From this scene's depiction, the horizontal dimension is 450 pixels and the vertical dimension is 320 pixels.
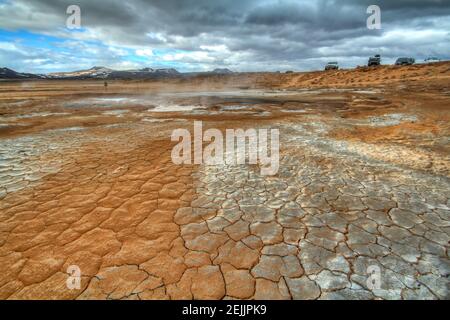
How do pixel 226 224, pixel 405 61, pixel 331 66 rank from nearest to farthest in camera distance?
pixel 226 224 < pixel 405 61 < pixel 331 66

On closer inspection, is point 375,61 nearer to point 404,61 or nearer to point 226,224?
point 404,61

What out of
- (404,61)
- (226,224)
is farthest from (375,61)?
(226,224)

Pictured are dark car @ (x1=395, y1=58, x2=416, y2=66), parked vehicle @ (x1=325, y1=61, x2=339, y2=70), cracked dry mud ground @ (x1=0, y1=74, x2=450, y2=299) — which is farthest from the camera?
parked vehicle @ (x1=325, y1=61, x2=339, y2=70)

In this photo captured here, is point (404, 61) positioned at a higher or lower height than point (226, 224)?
higher

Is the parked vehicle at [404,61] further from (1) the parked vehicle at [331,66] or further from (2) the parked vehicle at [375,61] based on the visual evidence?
(1) the parked vehicle at [331,66]

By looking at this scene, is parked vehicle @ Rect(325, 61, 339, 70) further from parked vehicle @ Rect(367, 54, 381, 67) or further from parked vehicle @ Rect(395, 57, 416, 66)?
parked vehicle @ Rect(395, 57, 416, 66)

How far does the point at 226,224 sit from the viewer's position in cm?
376

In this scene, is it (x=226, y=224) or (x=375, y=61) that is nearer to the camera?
(x=226, y=224)

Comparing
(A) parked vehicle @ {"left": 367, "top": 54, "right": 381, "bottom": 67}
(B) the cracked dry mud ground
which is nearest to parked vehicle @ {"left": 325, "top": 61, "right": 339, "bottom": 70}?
(A) parked vehicle @ {"left": 367, "top": 54, "right": 381, "bottom": 67}

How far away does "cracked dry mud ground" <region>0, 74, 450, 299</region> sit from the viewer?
8.93 feet

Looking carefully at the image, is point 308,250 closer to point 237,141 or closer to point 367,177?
point 367,177

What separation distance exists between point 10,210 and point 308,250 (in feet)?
15.2

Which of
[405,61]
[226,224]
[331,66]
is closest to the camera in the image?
[226,224]

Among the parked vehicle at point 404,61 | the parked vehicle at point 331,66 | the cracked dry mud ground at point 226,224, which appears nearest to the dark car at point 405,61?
the parked vehicle at point 404,61
